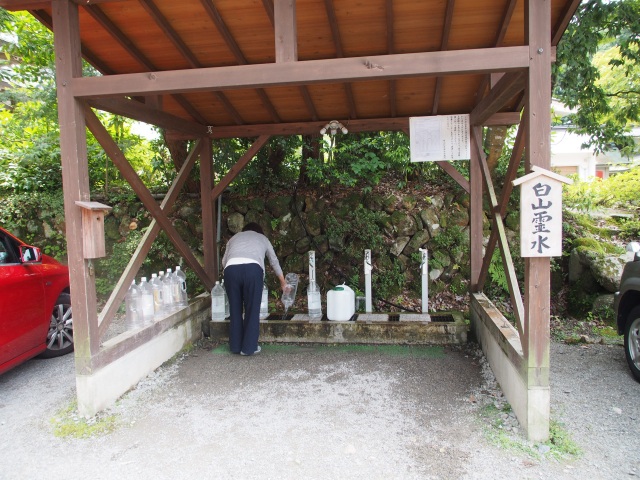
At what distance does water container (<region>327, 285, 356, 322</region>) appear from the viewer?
6.02 metres

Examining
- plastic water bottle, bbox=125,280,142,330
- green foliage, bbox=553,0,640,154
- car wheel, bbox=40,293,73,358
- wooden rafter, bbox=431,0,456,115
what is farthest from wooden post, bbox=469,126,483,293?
car wheel, bbox=40,293,73,358

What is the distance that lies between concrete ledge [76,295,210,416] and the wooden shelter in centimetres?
2

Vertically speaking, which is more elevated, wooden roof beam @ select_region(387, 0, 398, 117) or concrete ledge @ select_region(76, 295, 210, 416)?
wooden roof beam @ select_region(387, 0, 398, 117)

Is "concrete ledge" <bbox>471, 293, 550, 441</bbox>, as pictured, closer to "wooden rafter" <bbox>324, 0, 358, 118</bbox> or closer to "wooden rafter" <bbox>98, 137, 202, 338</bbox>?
"wooden rafter" <bbox>324, 0, 358, 118</bbox>

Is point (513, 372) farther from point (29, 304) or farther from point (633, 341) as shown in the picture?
point (29, 304)

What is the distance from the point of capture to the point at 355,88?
5.67m

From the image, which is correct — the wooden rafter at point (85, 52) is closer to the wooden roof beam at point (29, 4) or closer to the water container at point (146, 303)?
the wooden roof beam at point (29, 4)

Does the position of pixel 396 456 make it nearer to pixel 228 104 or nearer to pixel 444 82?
pixel 444 82

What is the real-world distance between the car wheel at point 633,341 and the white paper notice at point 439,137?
251 cm

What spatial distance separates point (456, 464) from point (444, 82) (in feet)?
13.6

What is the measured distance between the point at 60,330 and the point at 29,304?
91cm

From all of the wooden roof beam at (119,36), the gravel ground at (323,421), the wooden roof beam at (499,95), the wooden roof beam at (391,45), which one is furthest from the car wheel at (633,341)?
the wooden roof beam at (119,36)

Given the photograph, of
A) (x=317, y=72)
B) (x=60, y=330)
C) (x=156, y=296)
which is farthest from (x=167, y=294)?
(x=317, y=72)

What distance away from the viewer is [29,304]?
15.4ft
